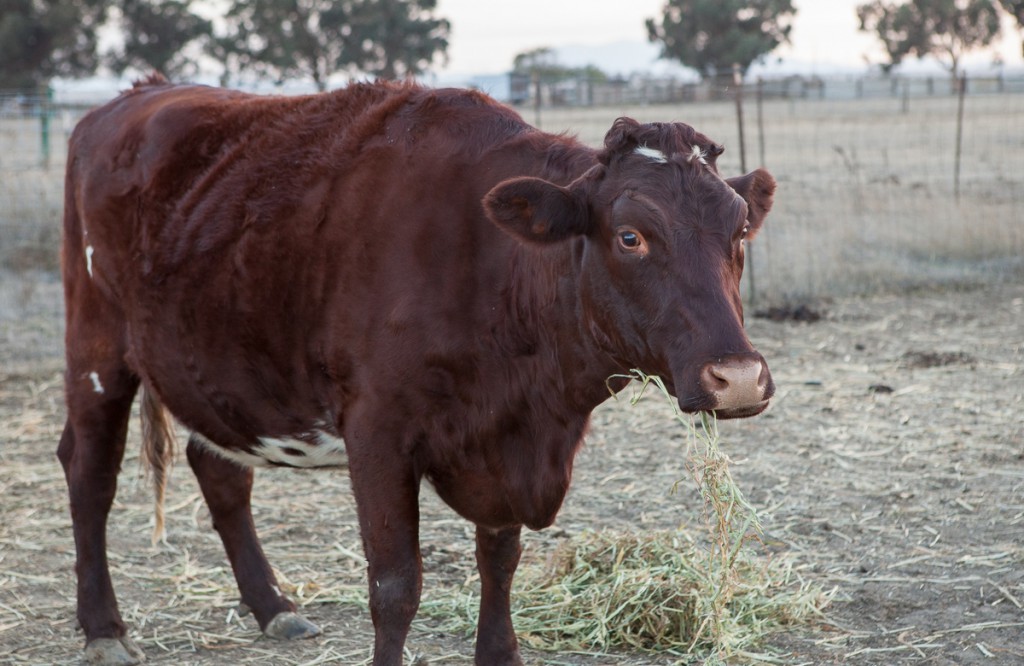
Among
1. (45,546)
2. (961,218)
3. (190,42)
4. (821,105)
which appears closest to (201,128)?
(45,546)

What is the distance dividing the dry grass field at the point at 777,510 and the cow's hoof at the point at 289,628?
5cm

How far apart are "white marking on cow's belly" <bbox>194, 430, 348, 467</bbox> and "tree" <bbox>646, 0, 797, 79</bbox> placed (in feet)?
184

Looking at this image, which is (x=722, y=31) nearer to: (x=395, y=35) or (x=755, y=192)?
(x=395, y=35)

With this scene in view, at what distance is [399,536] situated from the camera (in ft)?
11.2

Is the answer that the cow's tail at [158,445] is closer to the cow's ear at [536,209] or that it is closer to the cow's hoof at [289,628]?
the cow's hoof at [289,628]

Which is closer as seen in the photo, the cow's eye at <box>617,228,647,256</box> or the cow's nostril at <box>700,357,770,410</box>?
the cow's nostril at <box>700,357,770,410</box>

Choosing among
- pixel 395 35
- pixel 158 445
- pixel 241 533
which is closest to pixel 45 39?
pixel 395 35

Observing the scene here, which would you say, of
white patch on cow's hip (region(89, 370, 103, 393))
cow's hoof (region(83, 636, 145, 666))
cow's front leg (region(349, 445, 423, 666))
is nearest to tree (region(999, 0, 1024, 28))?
white patch on cow's hip (region(89, 370, 103, 393))

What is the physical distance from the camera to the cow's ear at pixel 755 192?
340 centimetres

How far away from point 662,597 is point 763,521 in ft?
4.11

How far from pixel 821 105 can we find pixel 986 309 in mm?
14242

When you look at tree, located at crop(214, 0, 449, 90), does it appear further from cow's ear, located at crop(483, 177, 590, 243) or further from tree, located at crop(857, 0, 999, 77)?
cow's ear, located at crop(483, 177, 590, 243)

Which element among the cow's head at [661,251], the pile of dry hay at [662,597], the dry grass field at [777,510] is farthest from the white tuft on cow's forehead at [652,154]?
the dry grass field at [777,510]

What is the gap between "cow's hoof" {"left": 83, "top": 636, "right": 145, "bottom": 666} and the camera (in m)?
4.03
